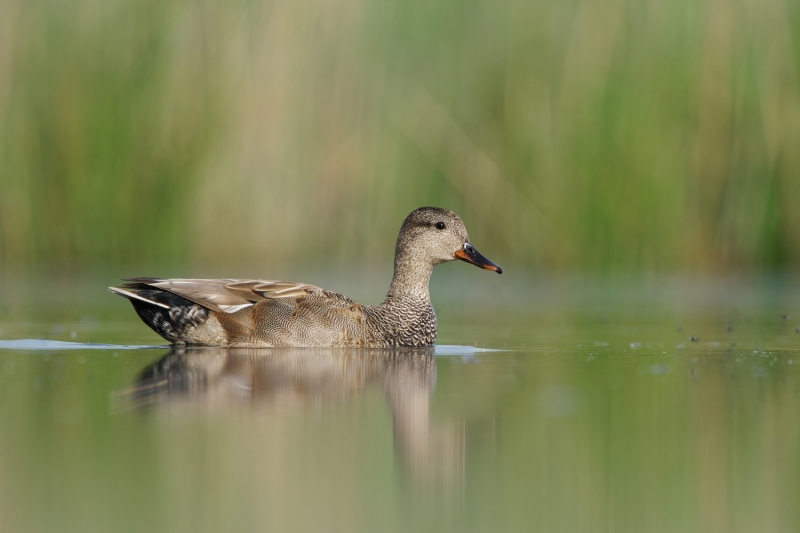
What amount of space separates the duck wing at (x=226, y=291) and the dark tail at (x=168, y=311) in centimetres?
6

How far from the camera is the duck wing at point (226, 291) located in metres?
7.18

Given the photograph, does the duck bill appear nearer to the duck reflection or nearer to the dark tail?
the duck reflection

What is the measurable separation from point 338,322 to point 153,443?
3.51 meters

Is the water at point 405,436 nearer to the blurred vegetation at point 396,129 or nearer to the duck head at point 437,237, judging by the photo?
the duck head at point 437,237

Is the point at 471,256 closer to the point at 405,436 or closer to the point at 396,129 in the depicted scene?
the point at 396,129

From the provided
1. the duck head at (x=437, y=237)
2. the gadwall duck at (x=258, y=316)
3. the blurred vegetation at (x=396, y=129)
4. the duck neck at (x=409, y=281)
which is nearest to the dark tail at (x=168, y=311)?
the gadwall duck at (x=258, y=316)

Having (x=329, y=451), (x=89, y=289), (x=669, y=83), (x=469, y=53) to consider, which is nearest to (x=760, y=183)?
(x=669, y=83)

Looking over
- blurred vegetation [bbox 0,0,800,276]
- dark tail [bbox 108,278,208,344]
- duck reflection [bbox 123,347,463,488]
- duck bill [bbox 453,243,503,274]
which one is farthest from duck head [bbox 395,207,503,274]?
blurred vegetation [bbox 0,0,800,276]

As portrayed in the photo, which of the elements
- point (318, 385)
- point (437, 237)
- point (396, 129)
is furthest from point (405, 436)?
point (396, 129)

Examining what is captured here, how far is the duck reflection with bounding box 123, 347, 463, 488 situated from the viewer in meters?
4.06

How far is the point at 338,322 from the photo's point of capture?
7.40 meters

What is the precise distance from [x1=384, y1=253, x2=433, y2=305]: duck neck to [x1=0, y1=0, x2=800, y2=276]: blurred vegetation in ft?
9.94

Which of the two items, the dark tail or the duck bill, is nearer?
the dark tail

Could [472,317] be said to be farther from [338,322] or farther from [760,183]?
[760,183]
